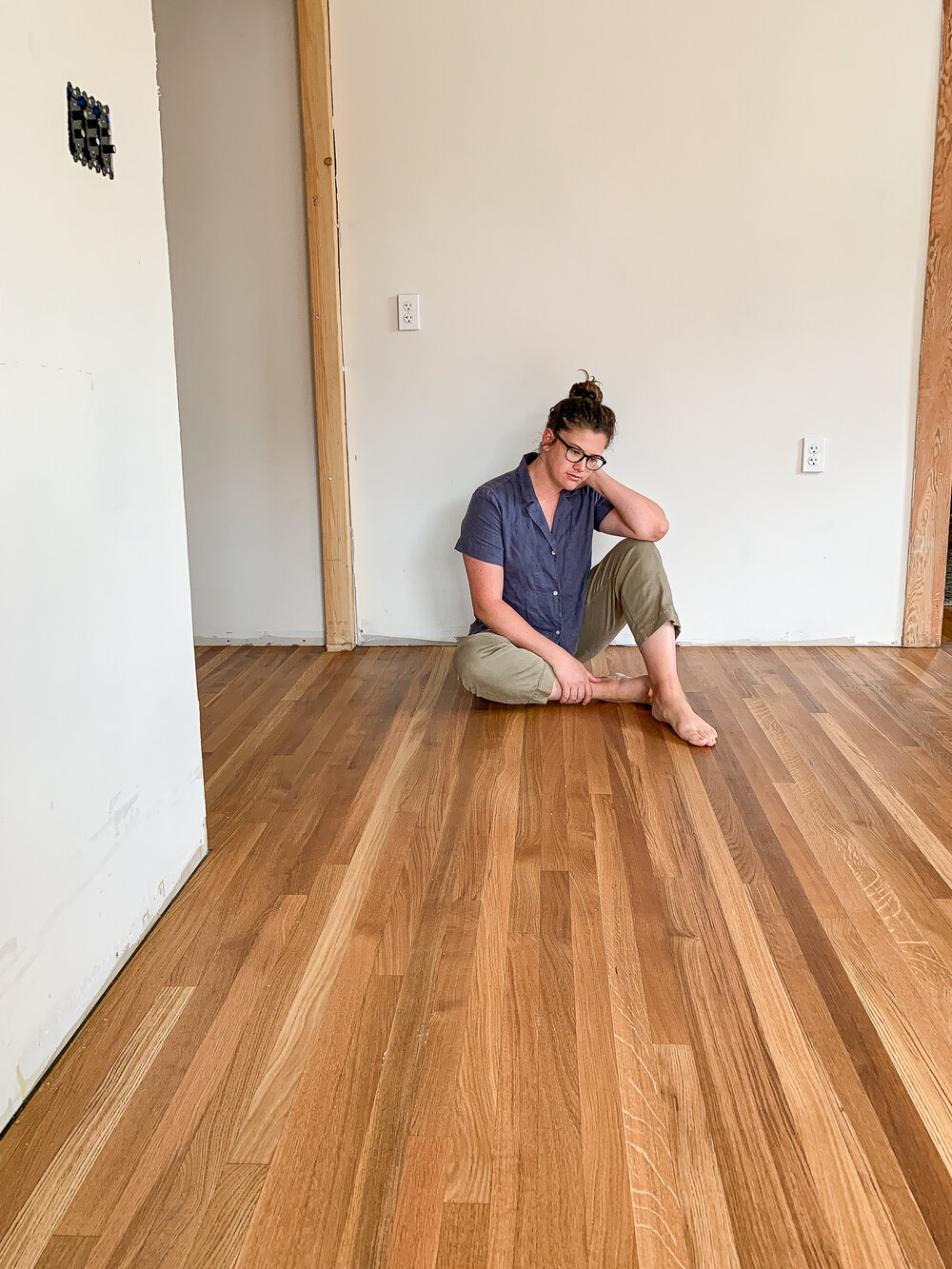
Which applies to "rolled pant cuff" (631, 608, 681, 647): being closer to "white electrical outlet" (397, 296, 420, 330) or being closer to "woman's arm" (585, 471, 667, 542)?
"woman's arm" (585, 471, 667, 542)

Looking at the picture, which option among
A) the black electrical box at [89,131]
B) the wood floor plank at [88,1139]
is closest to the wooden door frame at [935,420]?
the black electrical box at [89,131]

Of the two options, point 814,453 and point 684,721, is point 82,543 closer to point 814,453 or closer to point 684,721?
point 684,721

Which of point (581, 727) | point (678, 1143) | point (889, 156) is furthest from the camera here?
point (889, 156)

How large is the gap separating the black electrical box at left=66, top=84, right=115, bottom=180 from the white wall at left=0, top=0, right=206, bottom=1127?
20mm

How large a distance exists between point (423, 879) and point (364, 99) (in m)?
2.41

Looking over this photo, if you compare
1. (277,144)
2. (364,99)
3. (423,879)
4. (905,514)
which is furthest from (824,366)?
(423,879)

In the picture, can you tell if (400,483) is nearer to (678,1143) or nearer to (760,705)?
(760,705)

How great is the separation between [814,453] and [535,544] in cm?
108

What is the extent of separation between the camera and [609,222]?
3064mm

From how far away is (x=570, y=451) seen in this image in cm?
249

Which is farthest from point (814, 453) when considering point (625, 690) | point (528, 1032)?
point (528, 1032)

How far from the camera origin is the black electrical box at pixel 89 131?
135 centimetres

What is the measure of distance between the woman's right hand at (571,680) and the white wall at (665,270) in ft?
2.55

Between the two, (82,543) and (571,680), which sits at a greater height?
(82,543)
